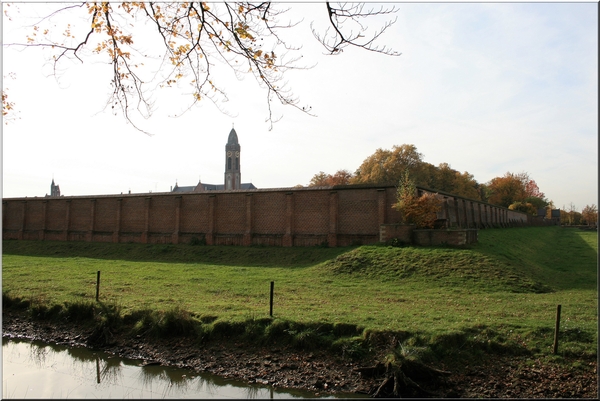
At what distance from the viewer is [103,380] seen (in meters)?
8.20

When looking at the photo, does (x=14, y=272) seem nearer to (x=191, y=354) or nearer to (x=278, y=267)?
(x=278, y=267)

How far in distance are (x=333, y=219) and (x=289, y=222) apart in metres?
2.71

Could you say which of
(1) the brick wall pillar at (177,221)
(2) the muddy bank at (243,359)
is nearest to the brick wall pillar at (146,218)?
(1) the brick wall pillar at (177,221)

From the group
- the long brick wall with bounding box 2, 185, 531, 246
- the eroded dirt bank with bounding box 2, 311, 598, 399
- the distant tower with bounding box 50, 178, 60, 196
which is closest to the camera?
the eroded dirt bank with bounding box 2, 311, 598, 399

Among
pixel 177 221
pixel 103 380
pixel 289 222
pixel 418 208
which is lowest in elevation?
pixel 103 380

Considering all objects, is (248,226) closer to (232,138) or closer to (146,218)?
(146,218)

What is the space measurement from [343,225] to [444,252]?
685cm

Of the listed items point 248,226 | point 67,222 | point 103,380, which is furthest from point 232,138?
point 103,380

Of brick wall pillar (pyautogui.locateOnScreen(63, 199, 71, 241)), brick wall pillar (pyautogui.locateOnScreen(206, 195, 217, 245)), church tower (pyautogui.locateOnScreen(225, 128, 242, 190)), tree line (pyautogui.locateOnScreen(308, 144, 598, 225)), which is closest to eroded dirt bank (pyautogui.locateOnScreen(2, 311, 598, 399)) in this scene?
brick wall pillar (pyautogui.locateOnScreen(206, 195, 217, 245))

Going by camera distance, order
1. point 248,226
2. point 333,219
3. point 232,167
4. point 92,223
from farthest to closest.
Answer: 1. point 232,167
2. point 92,223
3. point 248,226
4. point 333,219

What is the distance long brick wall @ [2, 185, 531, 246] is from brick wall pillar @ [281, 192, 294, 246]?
0.19 feet

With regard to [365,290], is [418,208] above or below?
above

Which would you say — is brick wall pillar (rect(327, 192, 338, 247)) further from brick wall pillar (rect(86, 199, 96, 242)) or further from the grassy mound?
brick wall pillar (rect(86, 199, 96, 242))

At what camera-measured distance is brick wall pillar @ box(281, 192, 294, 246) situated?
971 inches
